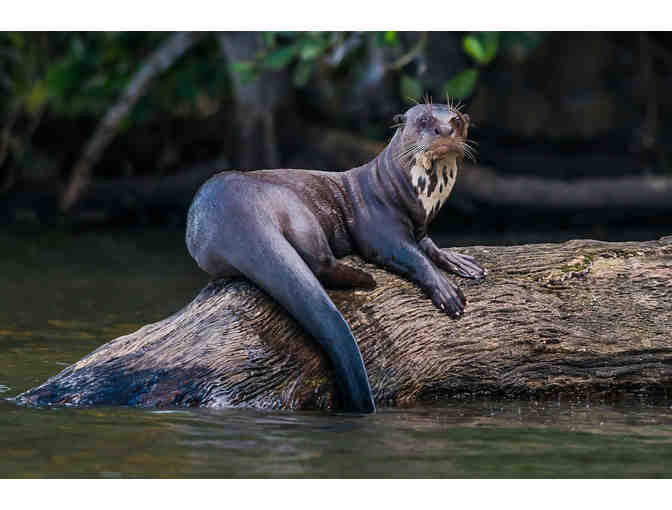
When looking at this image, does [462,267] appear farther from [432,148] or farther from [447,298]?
[432,148]

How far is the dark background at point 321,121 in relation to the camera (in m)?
12.0

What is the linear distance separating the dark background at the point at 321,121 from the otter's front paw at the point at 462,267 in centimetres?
485

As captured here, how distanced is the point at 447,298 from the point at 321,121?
349 inches

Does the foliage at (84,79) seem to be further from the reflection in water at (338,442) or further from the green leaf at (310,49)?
the reflection in water at (338,442)

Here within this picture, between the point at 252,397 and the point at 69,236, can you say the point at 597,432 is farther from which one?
the point at 69,236

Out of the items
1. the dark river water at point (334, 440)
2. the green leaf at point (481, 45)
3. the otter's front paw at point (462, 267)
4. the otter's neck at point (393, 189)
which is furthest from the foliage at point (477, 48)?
the dark river water at point (334, 440)

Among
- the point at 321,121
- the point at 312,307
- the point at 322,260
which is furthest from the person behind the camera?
the point at 321,121

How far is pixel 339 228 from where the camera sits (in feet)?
16.7

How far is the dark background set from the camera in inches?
474

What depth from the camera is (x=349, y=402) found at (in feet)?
15.2

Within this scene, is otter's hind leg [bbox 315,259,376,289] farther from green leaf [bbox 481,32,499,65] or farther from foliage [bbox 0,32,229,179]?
foliage [bbox 0,32,229,179]

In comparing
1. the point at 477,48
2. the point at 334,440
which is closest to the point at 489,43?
the point at 477,48

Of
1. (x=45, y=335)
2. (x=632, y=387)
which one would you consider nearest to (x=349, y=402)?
(x=632, y=387)

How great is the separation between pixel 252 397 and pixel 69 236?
726cm
